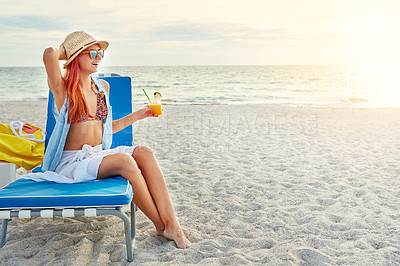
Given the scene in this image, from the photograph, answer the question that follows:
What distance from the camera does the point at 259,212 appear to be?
353 cm

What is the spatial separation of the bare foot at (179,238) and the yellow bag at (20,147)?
1300mm

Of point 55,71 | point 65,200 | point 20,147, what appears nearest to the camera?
point 65,200

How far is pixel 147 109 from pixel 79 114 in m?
0.48

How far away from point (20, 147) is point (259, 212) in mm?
2056

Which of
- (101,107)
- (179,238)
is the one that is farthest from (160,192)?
(101,107)

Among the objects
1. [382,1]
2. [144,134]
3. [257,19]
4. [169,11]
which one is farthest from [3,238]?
[257,19]

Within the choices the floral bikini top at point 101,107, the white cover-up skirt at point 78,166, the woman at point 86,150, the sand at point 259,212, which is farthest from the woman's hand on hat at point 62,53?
the sand at point 259,212

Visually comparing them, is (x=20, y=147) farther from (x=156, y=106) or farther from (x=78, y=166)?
(x=156, y=106)

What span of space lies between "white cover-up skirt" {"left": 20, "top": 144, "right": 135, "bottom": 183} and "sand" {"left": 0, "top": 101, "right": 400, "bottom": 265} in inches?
18.9

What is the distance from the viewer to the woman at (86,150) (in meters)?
2.67

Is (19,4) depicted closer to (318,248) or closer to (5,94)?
(5,94)

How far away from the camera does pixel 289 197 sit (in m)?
3.91

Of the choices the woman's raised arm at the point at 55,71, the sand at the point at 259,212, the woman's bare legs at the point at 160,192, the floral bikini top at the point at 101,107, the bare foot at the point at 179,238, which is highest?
the woman's raised arm at the point at 55,71

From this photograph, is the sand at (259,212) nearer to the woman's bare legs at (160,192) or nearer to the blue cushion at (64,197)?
the woman's bare legs at (160,192)
